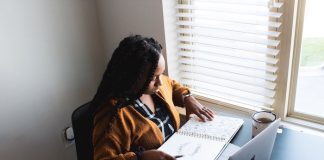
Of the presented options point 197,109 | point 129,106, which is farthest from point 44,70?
point 197,109

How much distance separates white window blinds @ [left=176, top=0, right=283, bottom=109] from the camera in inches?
59.6

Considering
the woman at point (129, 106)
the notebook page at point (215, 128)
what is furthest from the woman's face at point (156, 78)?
the notebook page at point (215, 128)

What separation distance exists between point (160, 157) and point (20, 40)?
2.83 feet

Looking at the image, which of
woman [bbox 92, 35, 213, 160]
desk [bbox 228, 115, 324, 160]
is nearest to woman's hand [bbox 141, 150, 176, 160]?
woman [bbox 92, 35, 213, 160]

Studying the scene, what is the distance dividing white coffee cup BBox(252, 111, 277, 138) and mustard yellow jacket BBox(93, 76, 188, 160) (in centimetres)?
35

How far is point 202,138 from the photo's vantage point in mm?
1274

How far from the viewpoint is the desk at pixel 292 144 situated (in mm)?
1285

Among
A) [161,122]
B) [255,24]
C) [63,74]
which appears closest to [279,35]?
[255,24]

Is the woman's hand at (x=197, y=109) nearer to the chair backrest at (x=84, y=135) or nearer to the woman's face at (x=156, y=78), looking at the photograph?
the woman's face at (x=156, y=78)

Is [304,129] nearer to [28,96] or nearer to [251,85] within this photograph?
[251,85]

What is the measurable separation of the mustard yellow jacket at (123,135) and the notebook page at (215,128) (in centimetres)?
13

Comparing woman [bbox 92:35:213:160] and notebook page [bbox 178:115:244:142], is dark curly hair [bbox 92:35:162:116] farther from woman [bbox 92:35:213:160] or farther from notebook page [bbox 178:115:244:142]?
notebook page [bbox 178:115:244:142]

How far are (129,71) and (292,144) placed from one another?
0.69 m

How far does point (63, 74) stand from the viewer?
1.81 metres
